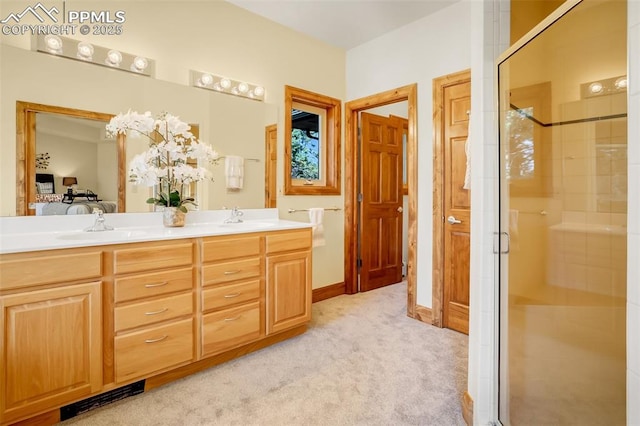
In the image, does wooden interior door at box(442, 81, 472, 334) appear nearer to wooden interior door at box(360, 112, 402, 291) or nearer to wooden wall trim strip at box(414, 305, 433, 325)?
wooden wall trim strip at box(414, 305, 433, 325)

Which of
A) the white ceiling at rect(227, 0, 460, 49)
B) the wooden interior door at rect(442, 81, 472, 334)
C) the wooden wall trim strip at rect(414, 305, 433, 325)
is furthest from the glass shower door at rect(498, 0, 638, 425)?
the white ceiling at rect(227, 0, 460, 49)

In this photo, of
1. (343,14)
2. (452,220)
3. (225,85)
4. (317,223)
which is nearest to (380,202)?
(317,223)

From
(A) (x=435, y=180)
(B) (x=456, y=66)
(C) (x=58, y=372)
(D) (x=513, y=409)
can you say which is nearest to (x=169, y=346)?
(C) (x=58, y=372)

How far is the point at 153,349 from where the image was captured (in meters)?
1.82

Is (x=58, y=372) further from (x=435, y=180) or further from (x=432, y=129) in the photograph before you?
(x=432, y=129)

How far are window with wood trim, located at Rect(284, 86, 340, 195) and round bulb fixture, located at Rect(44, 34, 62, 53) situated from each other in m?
1.85

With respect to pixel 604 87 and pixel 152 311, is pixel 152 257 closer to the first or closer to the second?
pixel 152 311

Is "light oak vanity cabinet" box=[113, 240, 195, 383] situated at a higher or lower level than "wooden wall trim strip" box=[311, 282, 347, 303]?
higher

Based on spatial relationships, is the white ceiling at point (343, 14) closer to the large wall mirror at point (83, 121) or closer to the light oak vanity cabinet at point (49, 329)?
the large wall mirror at point (83, 121)

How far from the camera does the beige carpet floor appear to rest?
64.7 inches

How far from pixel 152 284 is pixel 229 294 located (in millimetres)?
492

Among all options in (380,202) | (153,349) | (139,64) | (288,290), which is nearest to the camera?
(153,349)

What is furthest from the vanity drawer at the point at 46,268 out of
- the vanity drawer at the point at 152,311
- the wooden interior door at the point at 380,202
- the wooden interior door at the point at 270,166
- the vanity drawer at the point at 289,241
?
the wooden interior door at the point at 380,202

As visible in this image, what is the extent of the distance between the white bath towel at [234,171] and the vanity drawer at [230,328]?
1.07m
